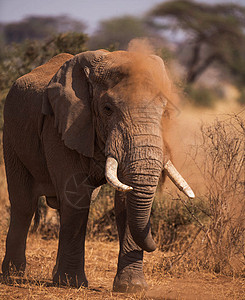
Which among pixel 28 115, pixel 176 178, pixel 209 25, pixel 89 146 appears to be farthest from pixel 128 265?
pixel 209 25

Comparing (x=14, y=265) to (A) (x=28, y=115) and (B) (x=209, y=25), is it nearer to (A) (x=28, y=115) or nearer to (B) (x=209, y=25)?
(A) (x=28, y=115)

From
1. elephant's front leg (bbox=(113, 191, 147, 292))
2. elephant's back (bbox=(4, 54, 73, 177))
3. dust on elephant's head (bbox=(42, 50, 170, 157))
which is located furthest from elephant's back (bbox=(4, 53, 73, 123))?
elephant's front leg (bbox=(113, 191, 147, 292))

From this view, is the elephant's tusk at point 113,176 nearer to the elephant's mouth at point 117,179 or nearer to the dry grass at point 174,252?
the elephant's mouth at point 117,179

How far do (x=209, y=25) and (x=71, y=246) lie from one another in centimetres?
2239

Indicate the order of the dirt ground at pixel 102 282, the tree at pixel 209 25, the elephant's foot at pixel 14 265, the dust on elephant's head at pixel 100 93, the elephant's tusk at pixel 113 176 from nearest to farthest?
the elephant's tusk at pixel 113 176 → the dust on elephant's head at pixel 100 93 → the dirt ground at pixel 102 282 → the elephant's foot at pixel 14 265 → the tree at pixel 209 25

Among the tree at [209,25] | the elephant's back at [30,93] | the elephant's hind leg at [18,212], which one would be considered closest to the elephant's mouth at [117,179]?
the elephant's back at [30,93]

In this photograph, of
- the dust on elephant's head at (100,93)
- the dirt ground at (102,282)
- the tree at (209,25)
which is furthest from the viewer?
the tree at (209,25)

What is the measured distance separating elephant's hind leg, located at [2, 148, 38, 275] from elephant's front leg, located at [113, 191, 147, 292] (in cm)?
111

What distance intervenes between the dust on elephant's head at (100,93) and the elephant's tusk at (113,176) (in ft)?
0.81

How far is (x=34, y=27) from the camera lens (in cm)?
3080

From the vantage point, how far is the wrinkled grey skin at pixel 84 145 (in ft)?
12.7

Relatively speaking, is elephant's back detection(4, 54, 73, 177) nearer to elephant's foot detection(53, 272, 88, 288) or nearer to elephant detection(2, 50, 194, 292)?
elephant detection(2, 50, 194, 292)

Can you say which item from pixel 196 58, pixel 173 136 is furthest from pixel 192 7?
pixel 173 136

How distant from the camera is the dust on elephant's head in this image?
13.0 ft
